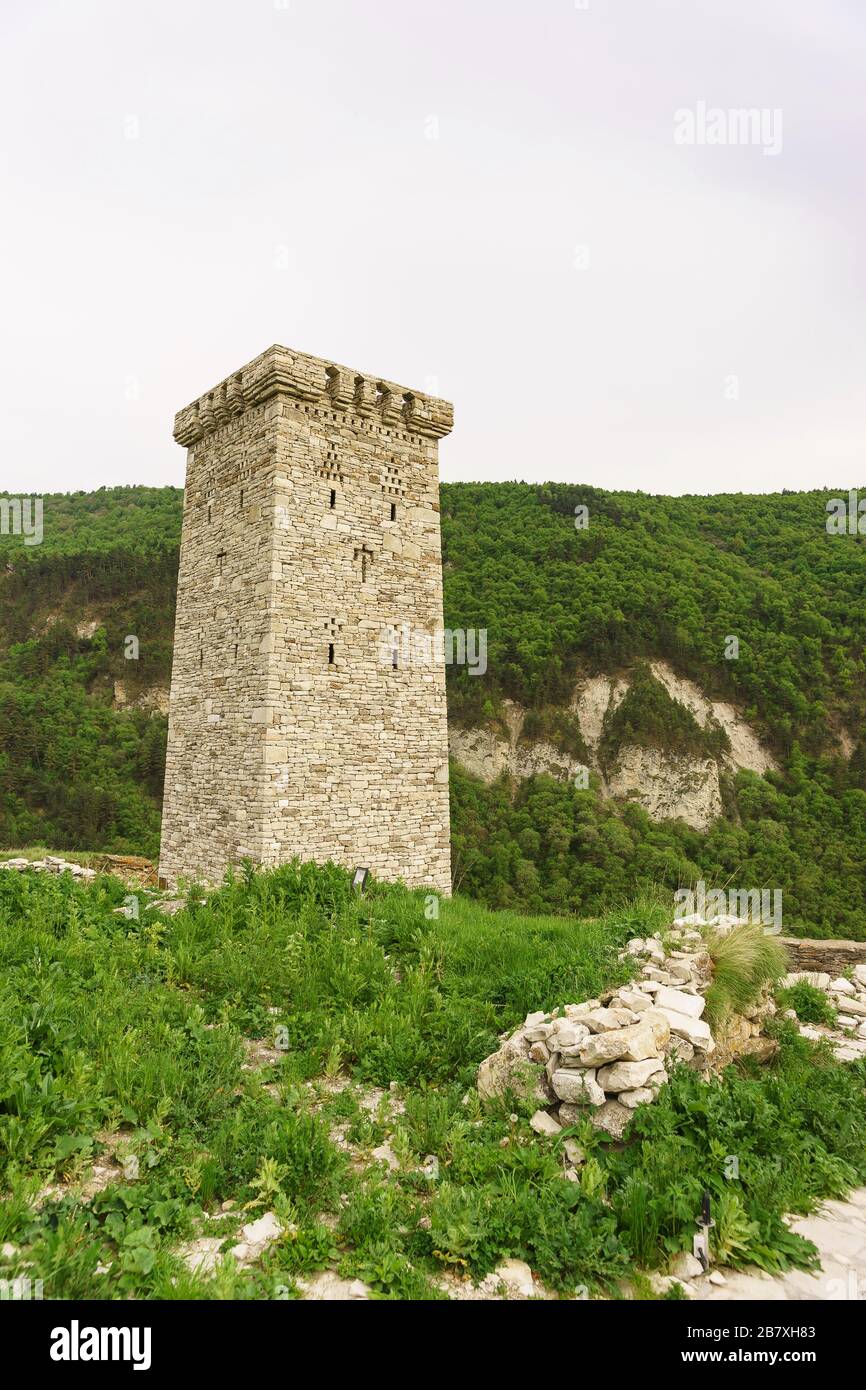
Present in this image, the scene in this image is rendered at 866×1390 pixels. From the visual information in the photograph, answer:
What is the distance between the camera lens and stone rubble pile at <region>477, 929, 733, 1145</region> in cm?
429

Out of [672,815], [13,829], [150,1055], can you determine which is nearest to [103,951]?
[150,1055]

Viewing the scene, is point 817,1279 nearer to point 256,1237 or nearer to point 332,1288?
point 332,1288

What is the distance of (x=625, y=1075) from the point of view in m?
4.31

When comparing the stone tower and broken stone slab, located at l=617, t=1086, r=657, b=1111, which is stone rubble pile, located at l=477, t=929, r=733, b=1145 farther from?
the stone tower

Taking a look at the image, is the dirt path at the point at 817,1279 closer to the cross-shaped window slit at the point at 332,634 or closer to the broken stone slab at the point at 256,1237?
the broken stone slab at the point at 256,1237

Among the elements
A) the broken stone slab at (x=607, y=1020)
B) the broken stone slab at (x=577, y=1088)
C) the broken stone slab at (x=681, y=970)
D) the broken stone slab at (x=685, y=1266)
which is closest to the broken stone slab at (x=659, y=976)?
the broken stone slab at (x=681, y=970)

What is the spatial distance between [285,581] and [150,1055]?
654 cm

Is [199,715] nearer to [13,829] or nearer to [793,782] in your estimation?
[13,829]

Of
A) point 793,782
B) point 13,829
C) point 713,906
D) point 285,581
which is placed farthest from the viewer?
point 793,782

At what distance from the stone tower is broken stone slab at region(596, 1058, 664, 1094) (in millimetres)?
5849

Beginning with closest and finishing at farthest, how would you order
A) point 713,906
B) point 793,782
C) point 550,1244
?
point 550,1244 → point 713,906 → point 793,782

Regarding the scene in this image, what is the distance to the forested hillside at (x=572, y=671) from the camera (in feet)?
93.9

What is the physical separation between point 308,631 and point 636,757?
32.5m
